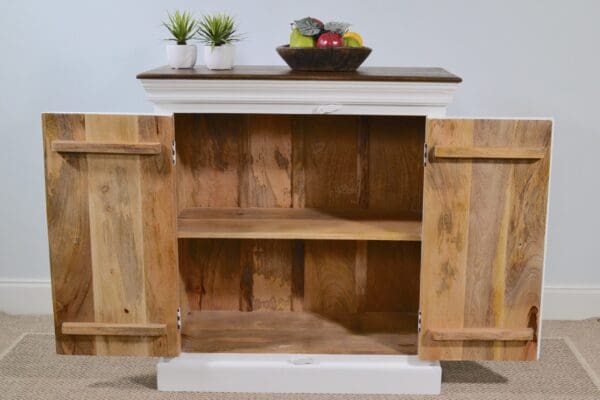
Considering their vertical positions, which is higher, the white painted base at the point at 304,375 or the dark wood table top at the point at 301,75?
the dark wood table top at the point at 301,75

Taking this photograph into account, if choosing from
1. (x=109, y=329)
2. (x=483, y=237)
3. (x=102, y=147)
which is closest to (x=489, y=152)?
(x=483, y=237)

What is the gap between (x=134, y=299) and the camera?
83.4 inches

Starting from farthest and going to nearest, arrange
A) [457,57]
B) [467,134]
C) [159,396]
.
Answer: [457,57] < [159,396] < [467,134]

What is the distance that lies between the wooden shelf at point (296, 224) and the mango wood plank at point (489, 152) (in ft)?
0.89

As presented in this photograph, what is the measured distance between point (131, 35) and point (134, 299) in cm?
101

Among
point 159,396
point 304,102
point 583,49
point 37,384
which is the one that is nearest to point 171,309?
point 159,396

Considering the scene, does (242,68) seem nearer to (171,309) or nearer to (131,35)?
(131,35)

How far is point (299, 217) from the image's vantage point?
2373 millimetres

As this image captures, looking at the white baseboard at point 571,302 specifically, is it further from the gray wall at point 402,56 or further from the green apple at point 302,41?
the green apple at point 302,41

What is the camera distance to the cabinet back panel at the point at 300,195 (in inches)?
96.6

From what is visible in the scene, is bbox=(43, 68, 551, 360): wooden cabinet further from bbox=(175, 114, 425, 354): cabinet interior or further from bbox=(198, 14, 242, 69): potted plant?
bbox=(198, 14, 242, 69): potted plant

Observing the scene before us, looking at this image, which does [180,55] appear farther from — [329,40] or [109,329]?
[109,329]

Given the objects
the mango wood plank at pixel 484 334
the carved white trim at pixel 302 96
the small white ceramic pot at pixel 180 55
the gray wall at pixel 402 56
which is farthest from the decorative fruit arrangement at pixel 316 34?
the mango wood plank at pixel 484 334

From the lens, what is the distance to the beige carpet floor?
220cm
